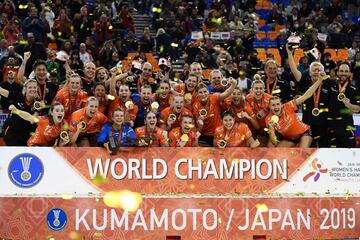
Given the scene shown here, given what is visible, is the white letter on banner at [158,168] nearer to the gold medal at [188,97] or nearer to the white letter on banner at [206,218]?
the white letter on banner at [206,218]

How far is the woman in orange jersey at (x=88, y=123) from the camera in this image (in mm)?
10328

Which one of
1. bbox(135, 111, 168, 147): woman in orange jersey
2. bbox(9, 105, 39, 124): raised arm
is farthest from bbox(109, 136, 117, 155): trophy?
bbox(9, 105, 39, 124): raised arm

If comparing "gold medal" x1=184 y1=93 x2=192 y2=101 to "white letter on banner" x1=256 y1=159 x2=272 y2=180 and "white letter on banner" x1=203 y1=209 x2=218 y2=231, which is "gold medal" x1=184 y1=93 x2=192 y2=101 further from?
"white letter on banner" x1=203 y1=209 x2=218 y2=231

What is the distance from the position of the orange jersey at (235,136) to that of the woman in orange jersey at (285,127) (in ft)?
1.54

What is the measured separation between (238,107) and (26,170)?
11.4 feet

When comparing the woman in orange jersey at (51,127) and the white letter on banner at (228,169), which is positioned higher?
the woman in orange jersey at (51,127)

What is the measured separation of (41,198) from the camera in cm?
948

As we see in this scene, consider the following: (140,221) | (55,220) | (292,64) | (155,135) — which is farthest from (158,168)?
(292,64)

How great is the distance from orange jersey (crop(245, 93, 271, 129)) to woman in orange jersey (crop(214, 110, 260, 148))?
0.66 meters

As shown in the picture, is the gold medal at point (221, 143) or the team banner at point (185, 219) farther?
the gold medal at point (221, 143)

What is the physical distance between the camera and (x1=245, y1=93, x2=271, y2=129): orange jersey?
11.2 meters

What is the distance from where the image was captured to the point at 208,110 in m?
11.3

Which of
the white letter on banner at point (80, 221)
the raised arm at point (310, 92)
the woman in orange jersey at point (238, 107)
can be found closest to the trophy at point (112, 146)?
the white letter on banner at point (80, 221)

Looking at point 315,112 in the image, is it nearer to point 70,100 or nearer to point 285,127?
point 285,127
